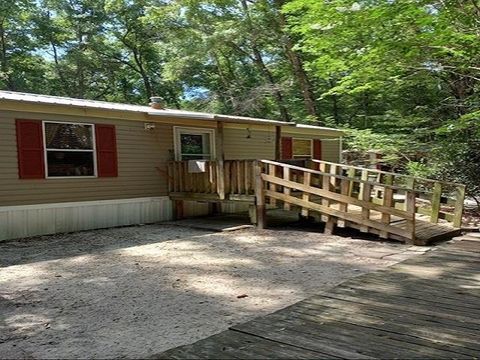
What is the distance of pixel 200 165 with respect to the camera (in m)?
9.28

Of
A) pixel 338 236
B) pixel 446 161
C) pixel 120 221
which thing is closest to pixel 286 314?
pixel 338 236

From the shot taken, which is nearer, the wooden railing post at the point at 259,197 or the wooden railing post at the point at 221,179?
the wooden railing post at the point at 259,197

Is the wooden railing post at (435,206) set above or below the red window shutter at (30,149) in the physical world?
below

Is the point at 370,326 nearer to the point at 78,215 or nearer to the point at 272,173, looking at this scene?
the point at 272,173

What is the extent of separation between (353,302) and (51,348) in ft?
7.98

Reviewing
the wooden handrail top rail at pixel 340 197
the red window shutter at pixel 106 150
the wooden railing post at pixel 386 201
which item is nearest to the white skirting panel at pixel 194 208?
the red window shutter at pixel 106 150

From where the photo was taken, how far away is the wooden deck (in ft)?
23.0

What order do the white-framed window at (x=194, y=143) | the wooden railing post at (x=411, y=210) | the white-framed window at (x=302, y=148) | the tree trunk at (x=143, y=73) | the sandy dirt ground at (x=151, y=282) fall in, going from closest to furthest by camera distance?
the sandy dirt ground at (x=151, y=282)
the wooden railing post at (x=411, y=210)
the white-framed window at (x=194, y=143)
the white-framed window at (x=302, y=148)
the tree trunk at (x=143, y=73)

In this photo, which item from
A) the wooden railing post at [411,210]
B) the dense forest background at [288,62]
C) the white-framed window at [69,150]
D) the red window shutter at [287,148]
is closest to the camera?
the wooden railing post at [411,210]

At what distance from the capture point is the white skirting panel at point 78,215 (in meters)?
7.75

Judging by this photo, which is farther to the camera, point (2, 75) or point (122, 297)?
point (2, 75)

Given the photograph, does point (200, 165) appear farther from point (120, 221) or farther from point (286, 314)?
point (286, 314)

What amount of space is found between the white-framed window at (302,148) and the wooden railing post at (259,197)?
560 cm

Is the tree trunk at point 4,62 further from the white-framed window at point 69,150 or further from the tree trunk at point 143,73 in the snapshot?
the white-framed window at point 69,150
